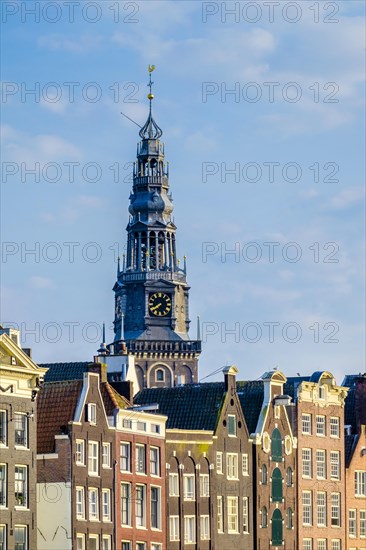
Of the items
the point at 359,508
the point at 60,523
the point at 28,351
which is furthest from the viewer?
the point at 359,508

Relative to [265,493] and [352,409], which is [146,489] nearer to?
[265,493]

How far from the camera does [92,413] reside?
11006cm

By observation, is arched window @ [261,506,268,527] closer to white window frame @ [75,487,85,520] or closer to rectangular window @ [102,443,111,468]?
rectangular window @ [102,443,111,468]

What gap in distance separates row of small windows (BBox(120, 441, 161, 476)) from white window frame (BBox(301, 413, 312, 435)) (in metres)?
17.9

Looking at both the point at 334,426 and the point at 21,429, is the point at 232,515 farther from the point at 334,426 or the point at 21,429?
the point at 21,429

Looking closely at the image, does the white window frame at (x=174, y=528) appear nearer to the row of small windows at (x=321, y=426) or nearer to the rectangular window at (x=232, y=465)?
the rectangular window at (x=232, y=465)

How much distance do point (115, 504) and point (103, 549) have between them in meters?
2.52

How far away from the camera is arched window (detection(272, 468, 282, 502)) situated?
127m

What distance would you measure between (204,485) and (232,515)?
3.84 m

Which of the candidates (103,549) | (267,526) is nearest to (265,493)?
(267,526)

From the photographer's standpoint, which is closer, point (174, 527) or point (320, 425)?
point (174, 527)

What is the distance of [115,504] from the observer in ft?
364

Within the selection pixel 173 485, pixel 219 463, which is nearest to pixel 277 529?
pixel 219 463

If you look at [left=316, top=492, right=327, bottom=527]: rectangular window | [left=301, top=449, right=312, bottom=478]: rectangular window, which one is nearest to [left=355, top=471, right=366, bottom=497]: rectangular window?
[left=316, top=492, right=327, bottom=527]: rectangular window
